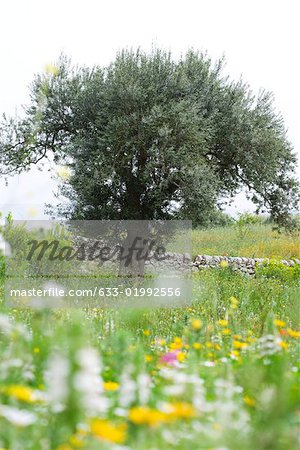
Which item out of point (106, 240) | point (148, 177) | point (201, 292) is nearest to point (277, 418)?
point (201, 292)

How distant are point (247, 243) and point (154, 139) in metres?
7.69

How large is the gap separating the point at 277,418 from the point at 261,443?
0.14 metres

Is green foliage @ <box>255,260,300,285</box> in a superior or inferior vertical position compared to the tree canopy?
inferior

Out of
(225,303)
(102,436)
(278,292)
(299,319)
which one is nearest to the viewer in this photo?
(102,436)

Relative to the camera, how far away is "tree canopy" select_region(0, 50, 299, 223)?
1253 centimetres

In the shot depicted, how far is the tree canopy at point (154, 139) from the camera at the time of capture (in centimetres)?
1253

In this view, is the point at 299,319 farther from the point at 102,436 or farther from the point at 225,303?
the point at 102,436

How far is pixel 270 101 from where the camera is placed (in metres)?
14.8

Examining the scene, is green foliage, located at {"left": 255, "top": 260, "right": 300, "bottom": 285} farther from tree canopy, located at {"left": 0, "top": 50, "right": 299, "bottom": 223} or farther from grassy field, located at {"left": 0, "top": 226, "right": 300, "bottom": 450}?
grassy field, located at {"left": 0, "top": 226, "right": 300, "bottom": 450}

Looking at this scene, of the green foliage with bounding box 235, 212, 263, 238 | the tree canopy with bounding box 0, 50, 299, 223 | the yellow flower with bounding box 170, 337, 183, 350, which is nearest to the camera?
the yellow flower with bounding box 170, 337, 183, 350

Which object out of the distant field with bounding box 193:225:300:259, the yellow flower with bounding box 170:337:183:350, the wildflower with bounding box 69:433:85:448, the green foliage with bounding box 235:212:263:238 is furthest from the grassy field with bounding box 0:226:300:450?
the green foliage with bounding box 235:212:263:238

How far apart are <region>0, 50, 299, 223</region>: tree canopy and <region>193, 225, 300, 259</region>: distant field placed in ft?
9.31

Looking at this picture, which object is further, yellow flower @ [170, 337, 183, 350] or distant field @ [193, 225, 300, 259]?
distant field @ [193, 225, 300, 259]

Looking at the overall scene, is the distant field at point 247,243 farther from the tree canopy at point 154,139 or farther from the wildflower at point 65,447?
the wildflower at point 65,447
